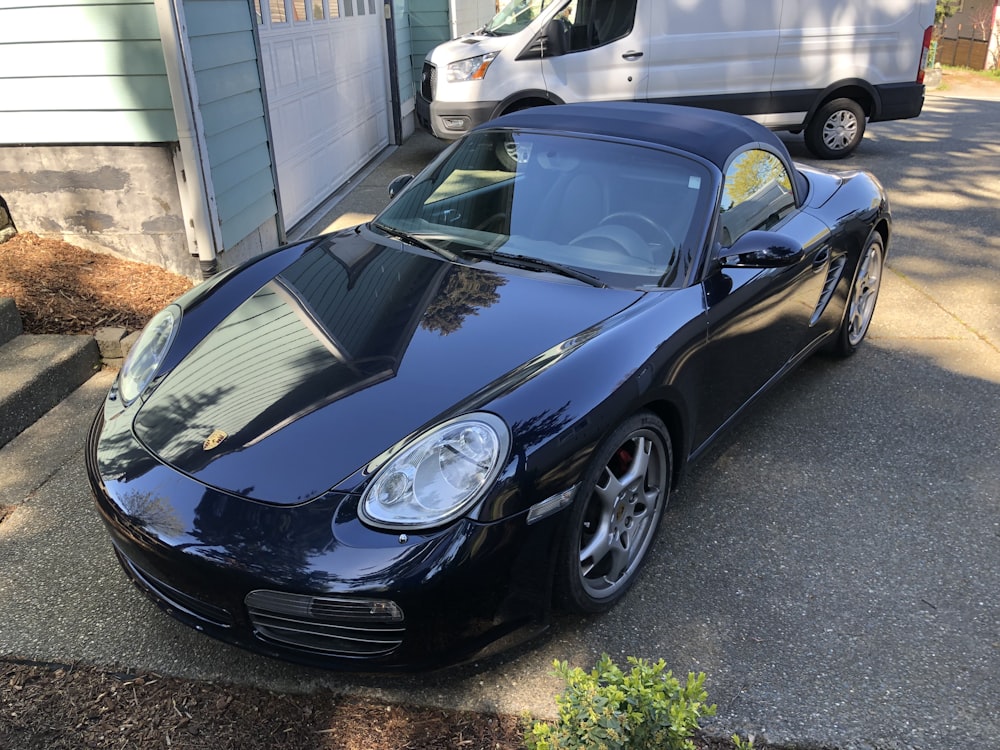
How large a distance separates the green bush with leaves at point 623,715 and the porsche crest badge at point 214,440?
1.19 meters

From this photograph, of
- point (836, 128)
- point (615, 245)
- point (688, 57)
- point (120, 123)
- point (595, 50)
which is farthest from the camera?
point (836, 128)

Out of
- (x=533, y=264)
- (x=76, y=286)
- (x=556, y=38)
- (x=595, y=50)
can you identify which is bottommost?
(x=76, y=286)

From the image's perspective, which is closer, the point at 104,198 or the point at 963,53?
the point at 104,198

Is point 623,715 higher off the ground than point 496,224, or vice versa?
point 496,224

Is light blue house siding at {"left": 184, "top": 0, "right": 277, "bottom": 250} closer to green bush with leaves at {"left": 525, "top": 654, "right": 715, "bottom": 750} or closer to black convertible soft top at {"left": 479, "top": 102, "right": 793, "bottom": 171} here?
black convertible soft top at {"left": 479, "top": 102, "right": 793, "bottom": 171}

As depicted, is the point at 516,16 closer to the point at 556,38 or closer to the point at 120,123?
the point at 556,38

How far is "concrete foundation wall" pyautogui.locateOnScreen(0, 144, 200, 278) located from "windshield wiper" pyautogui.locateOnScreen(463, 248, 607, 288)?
111 inches

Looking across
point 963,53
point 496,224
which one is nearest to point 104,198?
point 496,224

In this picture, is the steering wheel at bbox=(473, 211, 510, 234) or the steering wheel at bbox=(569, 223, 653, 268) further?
the steering wheel at bbox=(473, 211, 510, 234)

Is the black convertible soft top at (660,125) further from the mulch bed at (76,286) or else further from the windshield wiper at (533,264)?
the mulch bed at (76,286)

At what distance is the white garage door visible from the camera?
21.1ft

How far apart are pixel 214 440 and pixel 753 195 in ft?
7.82

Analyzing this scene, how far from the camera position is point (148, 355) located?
2812 millimetres

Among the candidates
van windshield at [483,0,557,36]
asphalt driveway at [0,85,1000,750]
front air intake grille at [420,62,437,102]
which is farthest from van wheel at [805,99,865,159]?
asphalt driveway at [0,85,1000,750]
